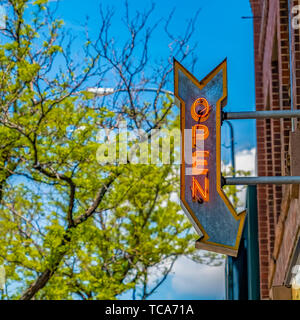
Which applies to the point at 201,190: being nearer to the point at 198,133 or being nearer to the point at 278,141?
the point at 198,133

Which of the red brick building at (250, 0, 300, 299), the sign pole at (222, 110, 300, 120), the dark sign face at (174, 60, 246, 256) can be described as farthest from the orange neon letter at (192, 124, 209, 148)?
the red brick building at (250, 0, 300, 299)

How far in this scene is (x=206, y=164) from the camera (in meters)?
7.78

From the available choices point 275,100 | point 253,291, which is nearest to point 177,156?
point 253,291

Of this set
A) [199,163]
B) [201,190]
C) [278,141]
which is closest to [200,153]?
[199,163]

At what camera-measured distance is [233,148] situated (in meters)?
27.2

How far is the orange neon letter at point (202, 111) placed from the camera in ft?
26.1

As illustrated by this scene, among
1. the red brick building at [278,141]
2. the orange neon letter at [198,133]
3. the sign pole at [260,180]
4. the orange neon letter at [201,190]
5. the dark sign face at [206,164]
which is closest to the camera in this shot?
the sign pole at [260,180]

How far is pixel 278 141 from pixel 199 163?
21.2 ft

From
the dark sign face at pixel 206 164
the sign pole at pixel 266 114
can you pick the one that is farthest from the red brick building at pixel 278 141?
the sign pole at pixel 266 114

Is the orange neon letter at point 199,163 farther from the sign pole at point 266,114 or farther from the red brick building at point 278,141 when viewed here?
the red brick building at point 278,141

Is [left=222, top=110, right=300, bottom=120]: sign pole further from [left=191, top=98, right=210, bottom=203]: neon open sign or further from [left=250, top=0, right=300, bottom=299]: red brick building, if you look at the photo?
[left=250, top=0, right=300, bottom=299]: red brick building

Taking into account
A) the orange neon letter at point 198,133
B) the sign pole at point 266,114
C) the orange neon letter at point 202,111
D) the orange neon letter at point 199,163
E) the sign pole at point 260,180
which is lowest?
the sign pole at point 260,180
